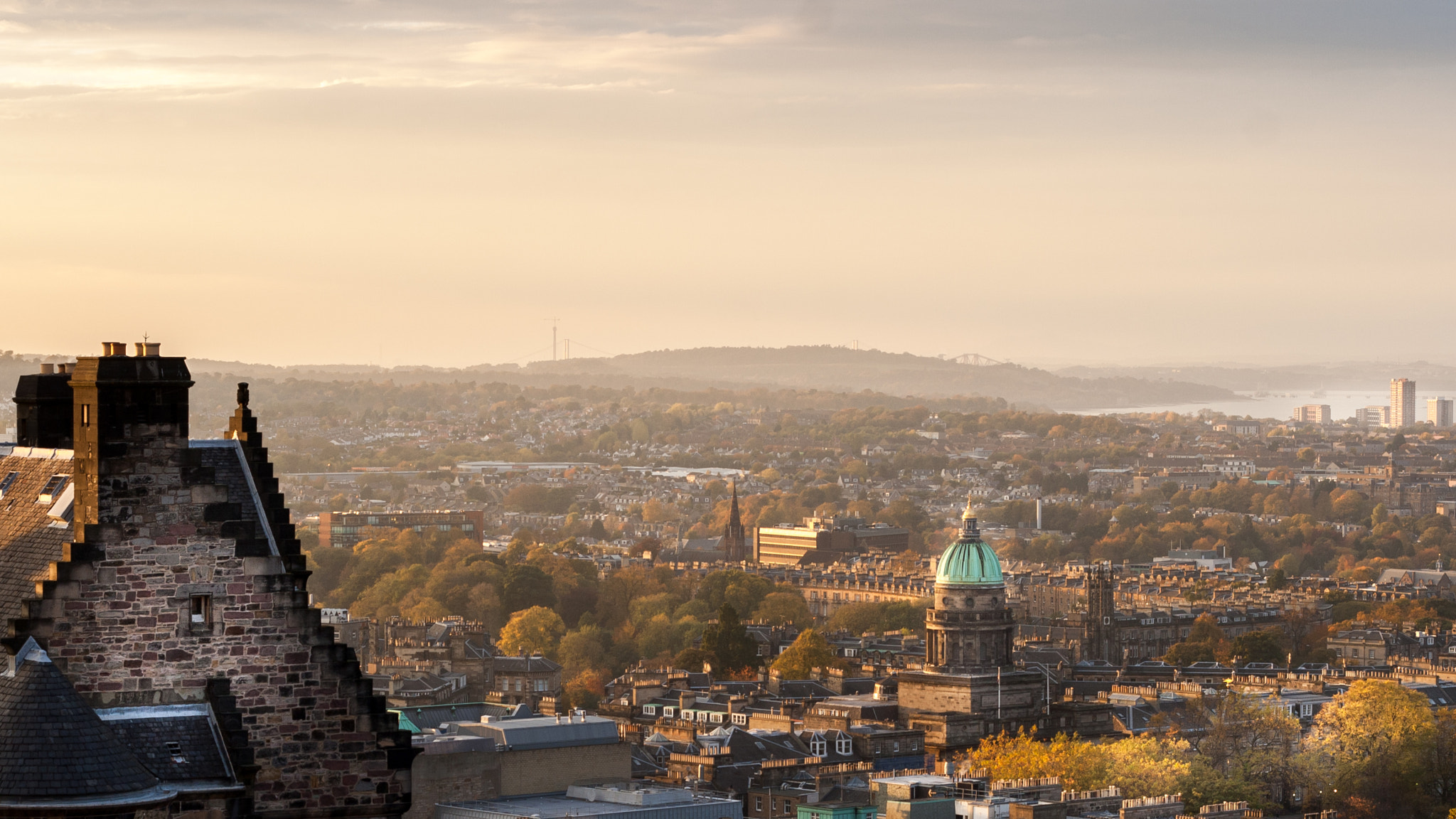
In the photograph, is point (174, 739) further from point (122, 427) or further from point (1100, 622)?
point (1100, 622)

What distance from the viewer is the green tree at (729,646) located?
483 feet

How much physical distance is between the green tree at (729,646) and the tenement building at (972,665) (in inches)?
505

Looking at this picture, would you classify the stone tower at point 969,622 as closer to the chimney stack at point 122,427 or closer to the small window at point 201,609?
the small window at point 201,609

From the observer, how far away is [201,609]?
20922 mm

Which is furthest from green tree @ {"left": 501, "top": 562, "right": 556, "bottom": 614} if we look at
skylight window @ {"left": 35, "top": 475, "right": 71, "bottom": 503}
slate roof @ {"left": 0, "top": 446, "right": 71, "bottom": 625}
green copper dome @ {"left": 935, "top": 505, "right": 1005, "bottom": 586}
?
skylight window @ {"left": 35, "top": 475, "right": 71, "bottom": 503}

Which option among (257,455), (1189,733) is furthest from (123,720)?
(1189,733)

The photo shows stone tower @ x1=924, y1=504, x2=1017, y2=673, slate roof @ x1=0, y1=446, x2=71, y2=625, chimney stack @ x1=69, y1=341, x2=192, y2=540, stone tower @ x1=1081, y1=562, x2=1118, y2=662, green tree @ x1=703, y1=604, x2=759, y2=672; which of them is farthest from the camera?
stone tower @ x1=1081, y1=562, x2=1118, y2=662

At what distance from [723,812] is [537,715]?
60.1 ft

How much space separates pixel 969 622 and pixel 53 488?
11536cm

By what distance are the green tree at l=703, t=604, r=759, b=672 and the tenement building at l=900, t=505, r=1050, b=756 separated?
12821 mm

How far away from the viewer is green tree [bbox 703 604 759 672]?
483 feet

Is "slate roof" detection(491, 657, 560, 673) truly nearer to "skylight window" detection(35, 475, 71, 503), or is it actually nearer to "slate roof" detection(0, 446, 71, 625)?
"slate roof" detection(0, 446, 71, 625)

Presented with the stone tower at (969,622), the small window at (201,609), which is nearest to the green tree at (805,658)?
the stone tower at (969,622)

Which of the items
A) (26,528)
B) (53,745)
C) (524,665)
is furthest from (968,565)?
(53,745)
